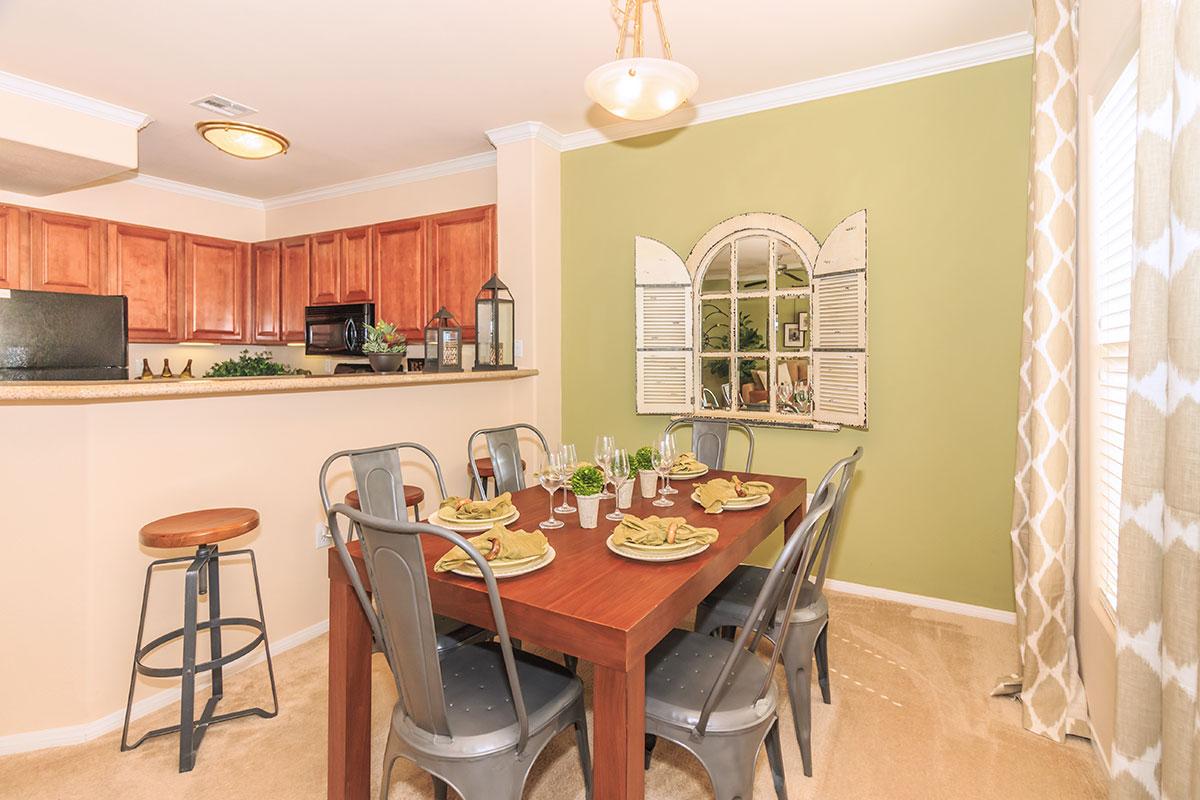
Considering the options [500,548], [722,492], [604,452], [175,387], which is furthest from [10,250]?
[722,492]

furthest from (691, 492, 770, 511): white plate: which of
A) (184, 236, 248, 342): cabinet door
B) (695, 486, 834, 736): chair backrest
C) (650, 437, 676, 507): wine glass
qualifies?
(184, 236, 248, 342): cabinet door

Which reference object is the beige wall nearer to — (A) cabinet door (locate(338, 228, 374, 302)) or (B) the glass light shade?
(B) the glass light shade

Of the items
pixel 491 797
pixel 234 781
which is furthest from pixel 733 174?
pixel 234 781

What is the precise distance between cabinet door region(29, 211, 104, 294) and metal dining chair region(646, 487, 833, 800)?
492 centimetres

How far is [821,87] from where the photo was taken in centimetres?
332

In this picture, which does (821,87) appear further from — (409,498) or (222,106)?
(222,106)

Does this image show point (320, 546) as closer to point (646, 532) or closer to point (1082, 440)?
point (646, 532)

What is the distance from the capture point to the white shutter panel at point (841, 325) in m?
3.15

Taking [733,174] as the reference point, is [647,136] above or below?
above

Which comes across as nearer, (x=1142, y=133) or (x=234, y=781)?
(x=1142, y=133)

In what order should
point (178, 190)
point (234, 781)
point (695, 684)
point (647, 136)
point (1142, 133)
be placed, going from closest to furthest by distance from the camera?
point (1142, 133), point (695, 684), point (234, 781), point (647, 136), point (178, 190)

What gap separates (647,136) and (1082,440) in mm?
2831

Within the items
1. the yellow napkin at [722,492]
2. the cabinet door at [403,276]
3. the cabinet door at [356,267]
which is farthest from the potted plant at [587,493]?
the cabinet door at [356,267]

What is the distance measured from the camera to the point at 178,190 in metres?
4.99
